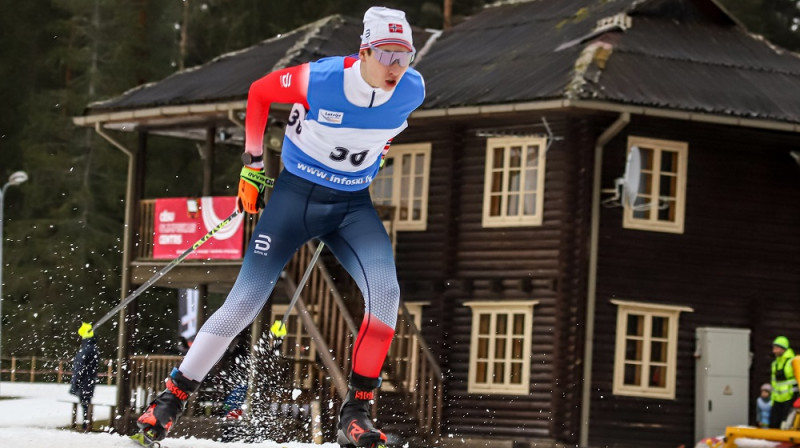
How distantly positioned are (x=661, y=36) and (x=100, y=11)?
2750 centimetres

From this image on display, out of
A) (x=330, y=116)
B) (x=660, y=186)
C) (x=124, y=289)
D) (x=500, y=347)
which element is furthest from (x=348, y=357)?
(x=330, y=116)

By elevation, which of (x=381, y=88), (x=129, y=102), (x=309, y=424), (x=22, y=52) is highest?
(x=22, y=52)

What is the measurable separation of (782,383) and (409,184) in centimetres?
637

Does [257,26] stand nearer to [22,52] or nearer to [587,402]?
[22,52]

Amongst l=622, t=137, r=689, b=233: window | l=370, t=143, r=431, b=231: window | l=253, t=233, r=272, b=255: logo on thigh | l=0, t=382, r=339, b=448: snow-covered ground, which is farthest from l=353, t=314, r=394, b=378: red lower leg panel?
l=370, t=143, r=431, b=231: window

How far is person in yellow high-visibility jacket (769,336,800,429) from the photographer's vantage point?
19609 mm

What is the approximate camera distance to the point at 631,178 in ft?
66.7

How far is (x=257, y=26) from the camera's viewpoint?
43.2 m

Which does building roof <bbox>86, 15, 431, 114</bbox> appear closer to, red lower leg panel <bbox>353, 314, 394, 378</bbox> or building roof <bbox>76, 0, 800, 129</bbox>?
building roof <bbox>76, 0, 800, 129</bbox>

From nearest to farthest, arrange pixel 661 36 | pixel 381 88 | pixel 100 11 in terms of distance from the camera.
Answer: pixel 381 88 < pixel 661 36 < pixel 100 11

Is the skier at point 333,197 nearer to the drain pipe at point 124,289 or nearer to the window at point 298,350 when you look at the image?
the window at point 298,350

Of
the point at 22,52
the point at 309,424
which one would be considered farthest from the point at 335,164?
the point at 22,52

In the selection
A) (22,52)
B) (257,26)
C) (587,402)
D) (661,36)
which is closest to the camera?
(587,402)

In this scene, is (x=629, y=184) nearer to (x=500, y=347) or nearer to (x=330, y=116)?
(x=500, y=347)
